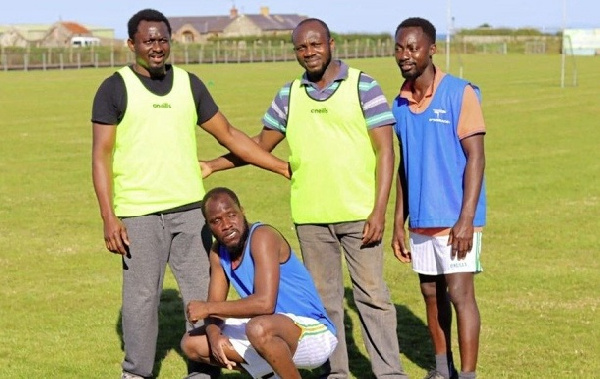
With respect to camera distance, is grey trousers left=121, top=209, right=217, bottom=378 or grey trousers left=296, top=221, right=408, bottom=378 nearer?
grey trousers left=296, top=221, right=408, bottom=378

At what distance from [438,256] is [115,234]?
187 centimetres

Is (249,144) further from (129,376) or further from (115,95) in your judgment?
(129,376)

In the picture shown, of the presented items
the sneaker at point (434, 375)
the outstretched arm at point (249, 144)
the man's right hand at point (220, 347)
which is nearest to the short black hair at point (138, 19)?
the outstretched arm at point (249, 144)

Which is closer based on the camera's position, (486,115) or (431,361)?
(431,361)

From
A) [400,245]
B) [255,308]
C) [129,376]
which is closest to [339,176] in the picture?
[400,245]

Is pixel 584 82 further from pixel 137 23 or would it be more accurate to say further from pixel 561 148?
pixel 137 23

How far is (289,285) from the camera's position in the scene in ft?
20.5

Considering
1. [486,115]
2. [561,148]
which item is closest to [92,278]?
[561,148]

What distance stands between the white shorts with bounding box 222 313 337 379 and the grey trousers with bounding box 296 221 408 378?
561 millimetres

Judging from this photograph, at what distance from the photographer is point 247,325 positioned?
19.6 ft

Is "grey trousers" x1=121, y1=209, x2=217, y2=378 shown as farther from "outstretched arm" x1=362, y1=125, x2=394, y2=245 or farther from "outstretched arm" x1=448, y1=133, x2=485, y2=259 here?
"outstretched arm" x1=448, y1=133, x2=485, y2=259

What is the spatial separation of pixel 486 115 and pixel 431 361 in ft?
73.8

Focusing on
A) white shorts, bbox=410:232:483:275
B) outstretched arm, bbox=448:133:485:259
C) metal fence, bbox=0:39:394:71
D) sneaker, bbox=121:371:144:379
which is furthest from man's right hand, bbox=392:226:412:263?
metal fence, bbox=0:39:394:71

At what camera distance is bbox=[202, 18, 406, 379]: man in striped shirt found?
257 inches
